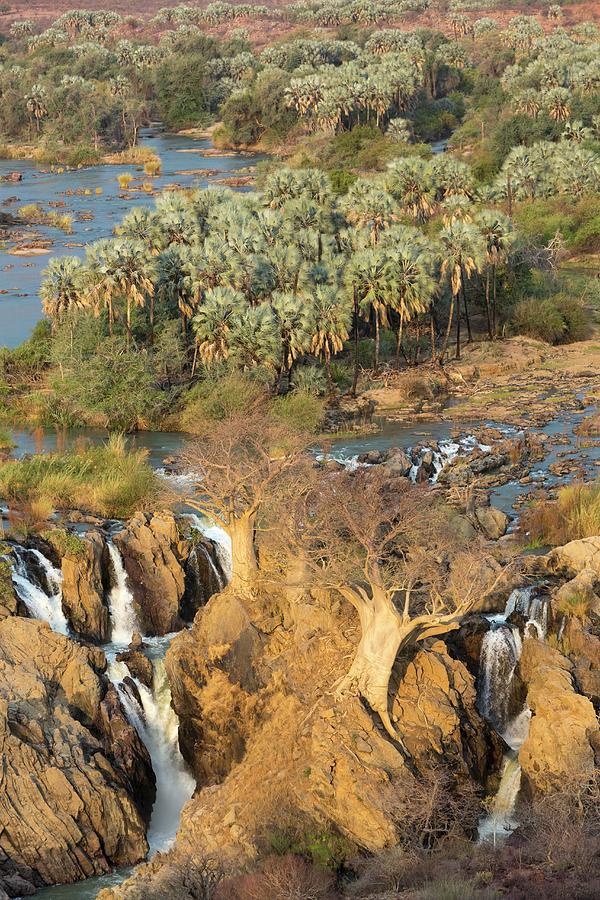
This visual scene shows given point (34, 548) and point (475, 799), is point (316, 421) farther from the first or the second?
point (475, 799)


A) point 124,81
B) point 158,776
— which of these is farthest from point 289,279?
point 124,81

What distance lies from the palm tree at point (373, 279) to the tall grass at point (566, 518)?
63.4 feet

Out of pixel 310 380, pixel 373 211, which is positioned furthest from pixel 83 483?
pixel 373 211

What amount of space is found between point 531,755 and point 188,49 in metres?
170

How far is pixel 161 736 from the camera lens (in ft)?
116

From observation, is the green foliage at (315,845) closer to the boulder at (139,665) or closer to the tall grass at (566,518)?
the boulder at (139,665)

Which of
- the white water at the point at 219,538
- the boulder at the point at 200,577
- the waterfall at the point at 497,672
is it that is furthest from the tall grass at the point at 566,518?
the boulder at the point at 200,577

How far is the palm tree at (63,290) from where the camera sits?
210 feet

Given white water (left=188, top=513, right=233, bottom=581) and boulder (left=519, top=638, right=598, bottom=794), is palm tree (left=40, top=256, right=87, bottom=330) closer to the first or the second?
white water (left=188, top=513, right=233, bottom=581)

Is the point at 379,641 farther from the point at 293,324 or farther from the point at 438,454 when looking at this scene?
the point at 293,324

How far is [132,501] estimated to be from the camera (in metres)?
45.9

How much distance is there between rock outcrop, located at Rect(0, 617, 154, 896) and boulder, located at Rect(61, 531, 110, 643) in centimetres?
314

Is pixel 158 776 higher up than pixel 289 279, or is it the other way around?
pixel 289 279

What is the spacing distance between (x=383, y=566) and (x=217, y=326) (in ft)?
90.4
